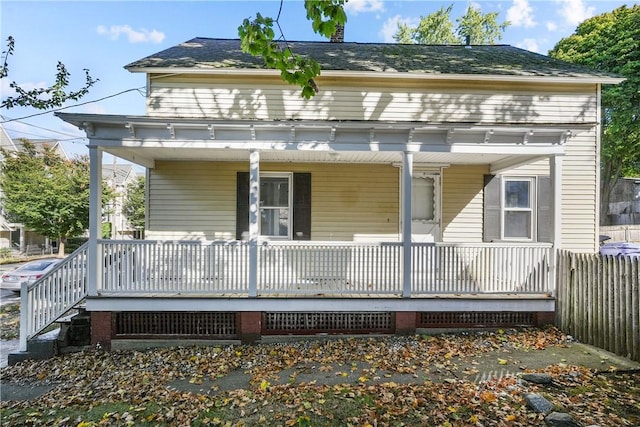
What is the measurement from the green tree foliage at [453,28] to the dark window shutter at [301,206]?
27.3 m

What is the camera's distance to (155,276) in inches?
246

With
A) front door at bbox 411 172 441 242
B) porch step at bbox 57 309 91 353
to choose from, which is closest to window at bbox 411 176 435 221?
front door at bbox 411 172 441 242

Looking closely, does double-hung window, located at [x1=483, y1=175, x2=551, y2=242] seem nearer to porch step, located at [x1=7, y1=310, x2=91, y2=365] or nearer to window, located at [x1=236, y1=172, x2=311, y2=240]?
window, located at [x1=236, y1=172, x2=311, y2=240]

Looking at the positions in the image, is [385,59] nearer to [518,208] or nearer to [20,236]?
[518,208]

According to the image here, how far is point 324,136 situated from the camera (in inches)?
246

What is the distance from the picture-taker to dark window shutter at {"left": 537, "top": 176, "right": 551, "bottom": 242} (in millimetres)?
8156

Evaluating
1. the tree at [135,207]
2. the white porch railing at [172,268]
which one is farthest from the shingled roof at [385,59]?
the tree at [135,207]

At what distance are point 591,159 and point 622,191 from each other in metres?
28.3

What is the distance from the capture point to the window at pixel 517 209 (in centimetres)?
836

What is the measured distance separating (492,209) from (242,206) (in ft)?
20.5

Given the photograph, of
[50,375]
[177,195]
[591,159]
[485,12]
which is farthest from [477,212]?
[485,12]

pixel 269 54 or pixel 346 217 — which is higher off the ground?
pixel 269 54

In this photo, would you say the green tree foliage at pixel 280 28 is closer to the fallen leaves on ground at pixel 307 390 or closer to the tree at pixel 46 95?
the fallen leaves on ground at pixel 307 390

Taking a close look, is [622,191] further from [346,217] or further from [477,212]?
[346,217]
